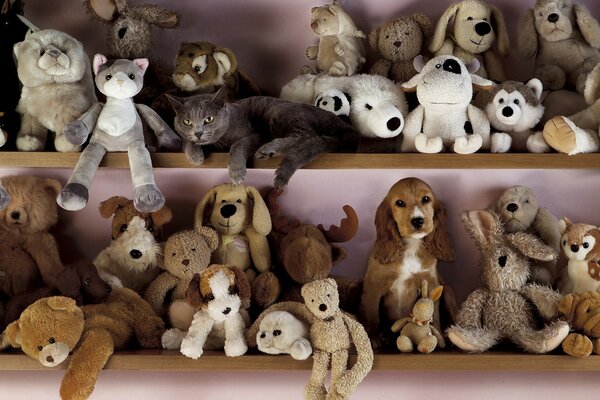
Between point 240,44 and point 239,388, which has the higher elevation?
point 240,44

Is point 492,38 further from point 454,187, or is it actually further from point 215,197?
point 215,197

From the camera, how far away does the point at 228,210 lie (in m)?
1.60

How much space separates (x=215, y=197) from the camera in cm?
164

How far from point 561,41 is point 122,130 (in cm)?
93

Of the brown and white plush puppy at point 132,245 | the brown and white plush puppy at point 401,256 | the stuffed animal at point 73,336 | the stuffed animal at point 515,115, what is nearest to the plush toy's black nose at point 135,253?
the brown and white plush puppy at point 132,245

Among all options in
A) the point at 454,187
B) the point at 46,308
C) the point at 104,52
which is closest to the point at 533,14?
the point at 454,187

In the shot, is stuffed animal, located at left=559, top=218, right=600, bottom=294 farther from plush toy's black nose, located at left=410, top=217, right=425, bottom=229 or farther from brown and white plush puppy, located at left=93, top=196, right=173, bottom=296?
brown and white plush puppy, located at left=93, top=196, right=173, bottom=296

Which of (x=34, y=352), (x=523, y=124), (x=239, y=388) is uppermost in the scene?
(x=523, y=124)

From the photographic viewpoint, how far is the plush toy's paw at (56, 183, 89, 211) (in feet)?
4.53

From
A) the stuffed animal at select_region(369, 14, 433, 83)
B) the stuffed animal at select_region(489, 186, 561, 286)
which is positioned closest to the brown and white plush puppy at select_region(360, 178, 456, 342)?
the stuffed animal at select_region(489, 186, 561, 286)

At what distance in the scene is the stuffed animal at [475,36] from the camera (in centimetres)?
163

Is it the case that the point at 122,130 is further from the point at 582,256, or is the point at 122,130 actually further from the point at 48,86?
the point at 582,256

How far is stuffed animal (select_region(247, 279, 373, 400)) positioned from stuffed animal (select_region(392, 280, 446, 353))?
0.24 ft

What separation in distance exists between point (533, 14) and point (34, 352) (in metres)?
1.22
